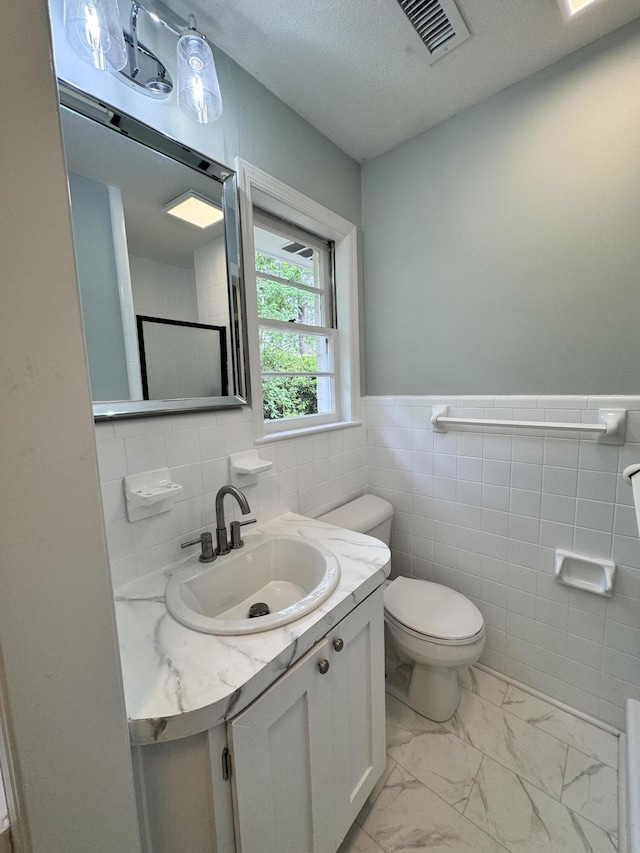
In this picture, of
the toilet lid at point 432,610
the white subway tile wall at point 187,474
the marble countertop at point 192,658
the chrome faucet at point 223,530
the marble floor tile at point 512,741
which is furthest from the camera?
the toilet lid at point 432,610

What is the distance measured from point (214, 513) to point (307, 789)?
2.52 ft

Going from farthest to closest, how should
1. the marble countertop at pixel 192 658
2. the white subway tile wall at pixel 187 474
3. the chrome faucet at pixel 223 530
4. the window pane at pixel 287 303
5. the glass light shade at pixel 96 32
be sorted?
1. the window pane at pixel 287 303
2. the chrome faucet at pixel 223 530
3. the white subway tile wall at pixel 187 474
4. the glass light shade at pixel 96 32
5. the marble countertop at pixel 192 658

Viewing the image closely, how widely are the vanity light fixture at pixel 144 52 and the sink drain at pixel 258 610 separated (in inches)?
60.2

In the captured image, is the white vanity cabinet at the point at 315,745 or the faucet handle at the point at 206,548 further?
the faucet handle at the point at 206,548

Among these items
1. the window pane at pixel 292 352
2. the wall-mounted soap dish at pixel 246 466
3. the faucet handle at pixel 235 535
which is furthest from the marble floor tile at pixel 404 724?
the window pane at pixel 292 352

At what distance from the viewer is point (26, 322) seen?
0.37 m

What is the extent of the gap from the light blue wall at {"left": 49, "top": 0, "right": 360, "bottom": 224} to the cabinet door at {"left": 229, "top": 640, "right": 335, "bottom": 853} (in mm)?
1531

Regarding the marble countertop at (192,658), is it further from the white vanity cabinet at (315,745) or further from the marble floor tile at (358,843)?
the marble floor tile at (358,843)

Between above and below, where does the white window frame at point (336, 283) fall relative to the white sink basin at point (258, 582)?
above

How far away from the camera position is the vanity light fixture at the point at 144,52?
81 cm

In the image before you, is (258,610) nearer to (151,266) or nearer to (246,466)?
(246,466)

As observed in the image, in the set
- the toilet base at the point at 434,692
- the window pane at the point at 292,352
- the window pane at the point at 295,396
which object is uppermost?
the window pane at the point at 292,352

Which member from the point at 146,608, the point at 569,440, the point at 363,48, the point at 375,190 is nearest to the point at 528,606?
the point at 569,440

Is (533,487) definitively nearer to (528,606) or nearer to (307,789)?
(528,606)
